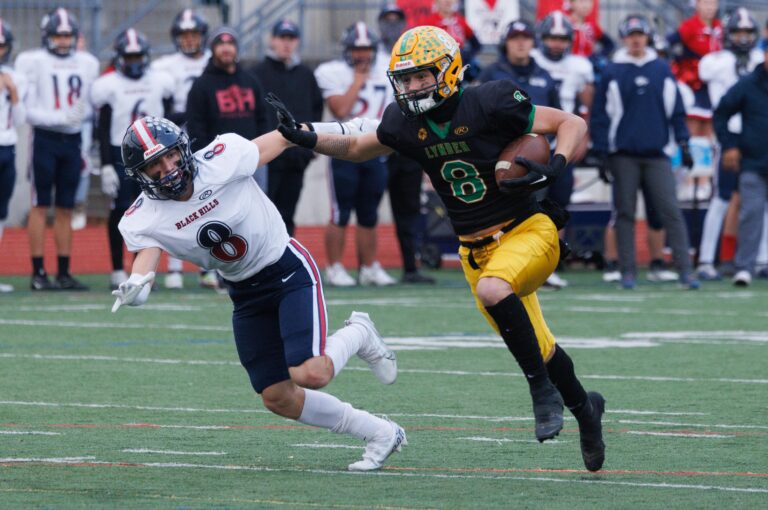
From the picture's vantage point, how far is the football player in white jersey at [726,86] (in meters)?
14.7

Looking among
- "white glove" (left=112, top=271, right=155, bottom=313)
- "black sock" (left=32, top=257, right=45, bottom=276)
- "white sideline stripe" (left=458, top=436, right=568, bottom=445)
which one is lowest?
"black sock" (left=32, top=257, right=45, bottom=276)

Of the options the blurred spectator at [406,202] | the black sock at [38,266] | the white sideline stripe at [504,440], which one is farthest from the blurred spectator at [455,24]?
the white sideline stripe at [504,440]

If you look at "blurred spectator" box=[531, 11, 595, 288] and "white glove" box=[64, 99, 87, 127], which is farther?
"blurred spectator" box=[531, 11, 595, 288]

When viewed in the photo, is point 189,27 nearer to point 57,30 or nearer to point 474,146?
point 57,30

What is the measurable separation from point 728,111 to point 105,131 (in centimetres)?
514

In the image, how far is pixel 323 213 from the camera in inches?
763

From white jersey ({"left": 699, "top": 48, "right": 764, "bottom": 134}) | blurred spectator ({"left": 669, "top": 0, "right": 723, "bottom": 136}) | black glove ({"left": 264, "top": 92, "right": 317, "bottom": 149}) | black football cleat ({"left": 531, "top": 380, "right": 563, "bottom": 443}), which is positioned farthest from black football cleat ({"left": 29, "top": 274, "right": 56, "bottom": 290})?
black football cleat ({"left": 531, "top": 380, "right": 563, "bottom": 443})

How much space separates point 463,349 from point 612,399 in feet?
7.26

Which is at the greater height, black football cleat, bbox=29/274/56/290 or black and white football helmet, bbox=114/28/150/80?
black and white football helmet, bbox=114/28/150/80

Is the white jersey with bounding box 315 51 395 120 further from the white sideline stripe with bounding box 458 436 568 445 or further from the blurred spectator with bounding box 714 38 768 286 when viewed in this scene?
the white sideline stripe with bounding box 458 436 568 445

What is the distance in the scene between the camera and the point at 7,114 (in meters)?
13.3

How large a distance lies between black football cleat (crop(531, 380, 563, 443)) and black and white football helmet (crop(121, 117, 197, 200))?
1.49m

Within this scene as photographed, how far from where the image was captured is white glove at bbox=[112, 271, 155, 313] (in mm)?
5762

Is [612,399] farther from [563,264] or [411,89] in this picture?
[563,264]
